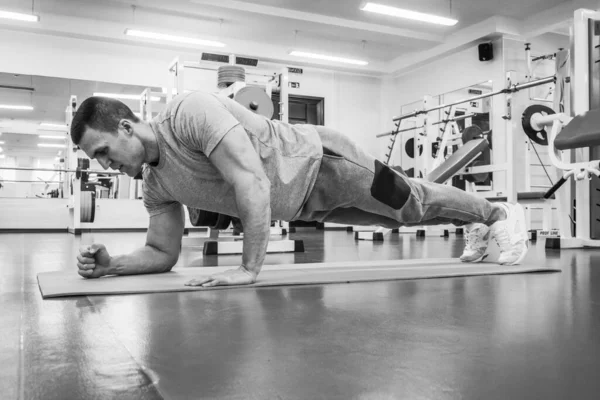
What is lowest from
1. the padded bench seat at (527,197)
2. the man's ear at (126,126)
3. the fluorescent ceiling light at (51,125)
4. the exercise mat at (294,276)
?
the exercise mat at (294,276)

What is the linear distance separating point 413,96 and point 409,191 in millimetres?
7405

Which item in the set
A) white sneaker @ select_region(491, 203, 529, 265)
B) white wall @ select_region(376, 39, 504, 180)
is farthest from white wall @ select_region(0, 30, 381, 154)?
white sneaker @ select_region(491, 203, 529, 265)

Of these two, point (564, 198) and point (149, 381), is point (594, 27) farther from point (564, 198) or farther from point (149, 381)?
point (149, 381)

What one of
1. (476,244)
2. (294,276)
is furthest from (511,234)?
(294,276)

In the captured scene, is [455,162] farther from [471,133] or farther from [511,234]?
[471,133]

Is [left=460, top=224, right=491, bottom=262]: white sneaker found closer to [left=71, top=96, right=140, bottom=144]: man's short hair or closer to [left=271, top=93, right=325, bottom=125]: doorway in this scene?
[left=71, top=96, right=140, bottom=144]: man's short hair

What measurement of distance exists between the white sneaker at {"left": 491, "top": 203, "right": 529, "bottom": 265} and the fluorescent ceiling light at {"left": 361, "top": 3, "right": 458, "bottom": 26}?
4835 millimetres

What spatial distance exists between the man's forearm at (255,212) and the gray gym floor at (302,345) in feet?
0.55

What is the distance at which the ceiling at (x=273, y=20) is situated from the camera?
21.1 feet

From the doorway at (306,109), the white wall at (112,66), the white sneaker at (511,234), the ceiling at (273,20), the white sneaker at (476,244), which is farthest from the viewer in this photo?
the doorway at (306,109)

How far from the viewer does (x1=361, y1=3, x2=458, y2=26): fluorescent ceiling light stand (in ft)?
20.6

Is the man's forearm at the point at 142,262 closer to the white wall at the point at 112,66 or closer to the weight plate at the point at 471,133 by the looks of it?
the weight plate at the point at 471,133

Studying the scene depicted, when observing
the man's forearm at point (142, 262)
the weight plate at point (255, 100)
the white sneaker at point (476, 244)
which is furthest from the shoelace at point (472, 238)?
the weight plate at point (255, 100)

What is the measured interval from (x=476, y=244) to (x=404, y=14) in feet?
15.9
